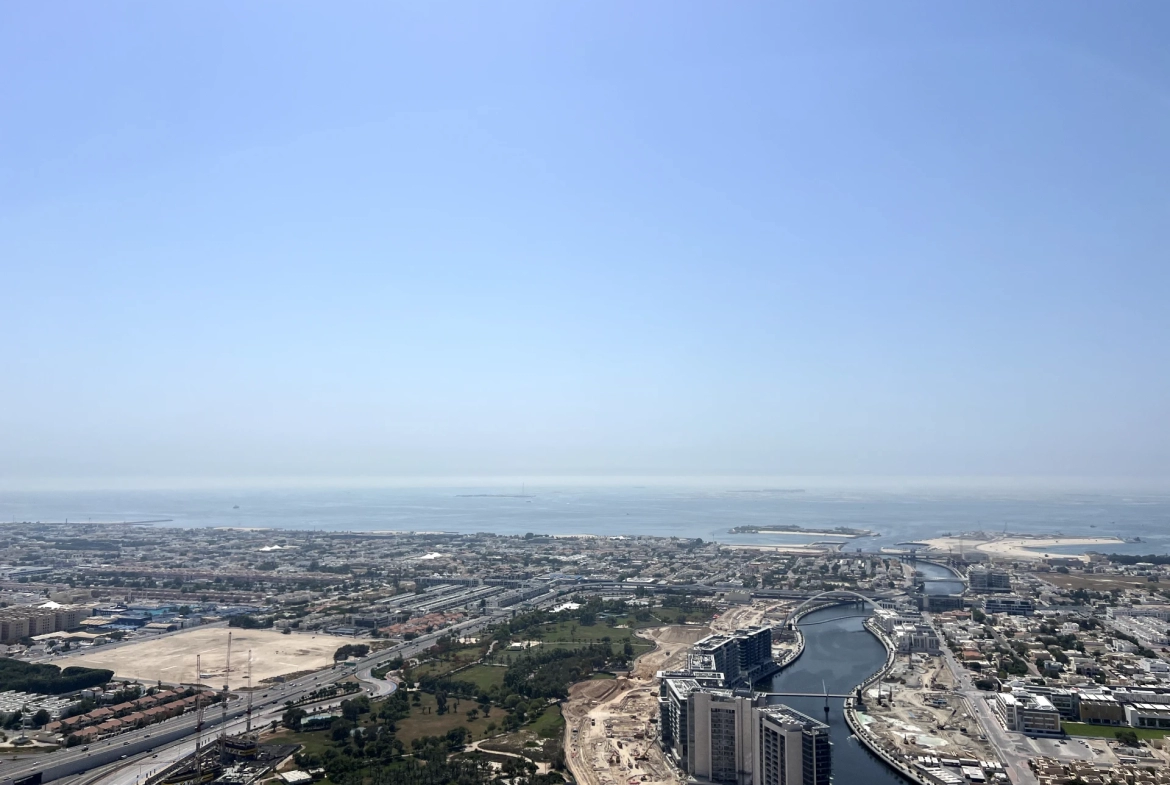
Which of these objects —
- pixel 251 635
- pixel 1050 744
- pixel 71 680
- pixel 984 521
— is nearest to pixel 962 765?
pixel 1050 744

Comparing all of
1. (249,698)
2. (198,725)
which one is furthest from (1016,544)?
(198,725)

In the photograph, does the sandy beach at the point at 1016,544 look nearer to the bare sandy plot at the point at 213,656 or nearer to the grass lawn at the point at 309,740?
the bare sandy plot at the point at 213,656

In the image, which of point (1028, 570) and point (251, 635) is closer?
point (251, 635)

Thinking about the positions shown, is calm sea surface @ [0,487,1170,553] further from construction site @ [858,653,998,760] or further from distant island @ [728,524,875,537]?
construction site @ [858,653,998,760]

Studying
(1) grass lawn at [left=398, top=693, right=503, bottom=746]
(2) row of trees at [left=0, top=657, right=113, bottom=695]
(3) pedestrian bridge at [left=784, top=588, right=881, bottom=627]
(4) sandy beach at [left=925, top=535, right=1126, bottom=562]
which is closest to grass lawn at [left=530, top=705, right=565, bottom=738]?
(1) grass lawn at [left=398, top=693, right=503, bottom=746]

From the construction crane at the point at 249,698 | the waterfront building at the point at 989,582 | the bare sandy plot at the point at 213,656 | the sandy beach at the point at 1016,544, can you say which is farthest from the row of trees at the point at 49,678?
the sandy beach at the point at 1016,544

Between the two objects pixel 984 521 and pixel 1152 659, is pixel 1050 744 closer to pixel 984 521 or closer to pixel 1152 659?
pixel 1152 659

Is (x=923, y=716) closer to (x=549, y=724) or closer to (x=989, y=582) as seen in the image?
(x=549, y=724)
